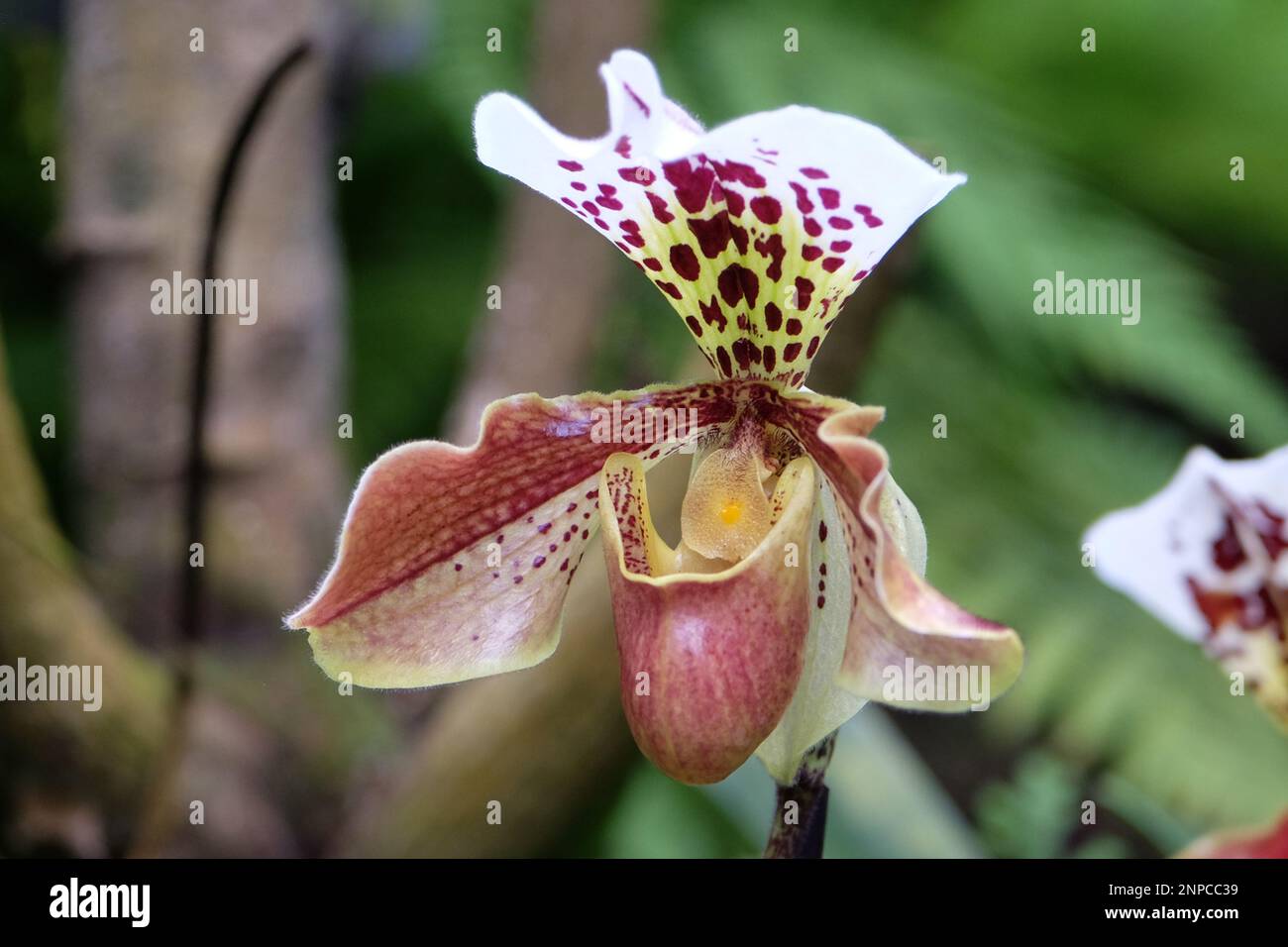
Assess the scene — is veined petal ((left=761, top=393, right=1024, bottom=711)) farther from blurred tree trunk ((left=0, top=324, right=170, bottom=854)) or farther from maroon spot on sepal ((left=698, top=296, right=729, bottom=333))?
blurred tree trunk ((left=0, top=324, right=170, bottom=854))

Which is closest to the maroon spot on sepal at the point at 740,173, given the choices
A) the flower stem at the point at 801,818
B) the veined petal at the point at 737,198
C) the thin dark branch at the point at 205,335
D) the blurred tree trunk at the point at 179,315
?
A: the veined petal at the point at 737,198

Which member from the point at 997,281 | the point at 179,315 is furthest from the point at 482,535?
the point at 997,281

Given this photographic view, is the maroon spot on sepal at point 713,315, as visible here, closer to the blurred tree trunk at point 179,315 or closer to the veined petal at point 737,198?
the veined petal at point 737,198

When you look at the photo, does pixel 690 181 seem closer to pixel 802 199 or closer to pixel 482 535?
Answer: pixel 802 199

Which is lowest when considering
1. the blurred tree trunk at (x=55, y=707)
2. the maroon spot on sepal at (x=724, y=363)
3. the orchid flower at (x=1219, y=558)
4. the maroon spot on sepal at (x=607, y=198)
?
the blurred tree trunk at (x=55, y=707)

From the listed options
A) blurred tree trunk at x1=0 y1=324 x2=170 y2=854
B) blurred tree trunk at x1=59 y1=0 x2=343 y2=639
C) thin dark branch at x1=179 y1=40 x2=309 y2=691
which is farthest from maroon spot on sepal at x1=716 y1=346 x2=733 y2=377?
blurred tree trunk at x1=59 y1=0 x2=343 y2=639

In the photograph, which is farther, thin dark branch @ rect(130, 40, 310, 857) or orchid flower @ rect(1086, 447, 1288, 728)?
thin dark branch @ rect(130, 40, 310, 857)
